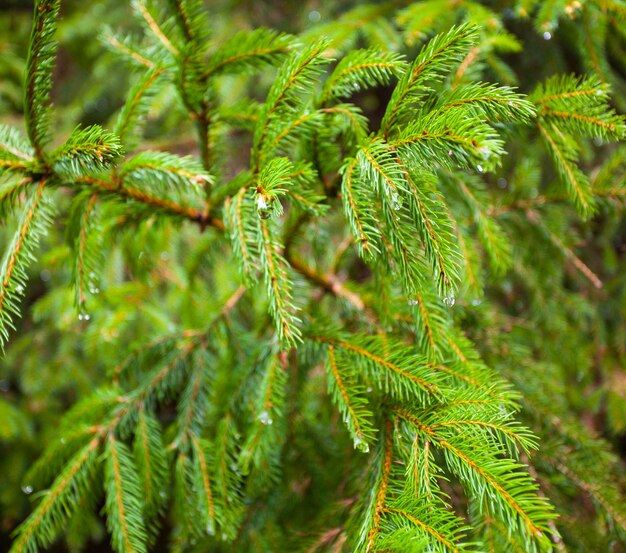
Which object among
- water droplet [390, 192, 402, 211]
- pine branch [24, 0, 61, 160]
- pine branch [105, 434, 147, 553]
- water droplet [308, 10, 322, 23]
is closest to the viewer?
water droplet [390, 192, 402, 211]

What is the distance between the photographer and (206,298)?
1976 millimetres

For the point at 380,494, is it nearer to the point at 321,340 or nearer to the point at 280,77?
the point at 321,340

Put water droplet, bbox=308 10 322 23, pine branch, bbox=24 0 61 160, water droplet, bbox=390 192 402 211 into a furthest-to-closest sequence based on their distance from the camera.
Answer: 1. water droplet, bbox=308 10 322 23
2. pine branch, bbox=24 0 61 160
3. water droplet, bbox=390 192 402 211

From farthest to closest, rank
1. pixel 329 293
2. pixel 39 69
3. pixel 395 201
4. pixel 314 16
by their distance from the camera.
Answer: pixel 314 16 → pixel 329 293 → pixel 39 69 → pixel 395 201

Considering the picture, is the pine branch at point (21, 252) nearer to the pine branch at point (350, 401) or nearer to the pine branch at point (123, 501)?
the pine branch at point (123, 501)

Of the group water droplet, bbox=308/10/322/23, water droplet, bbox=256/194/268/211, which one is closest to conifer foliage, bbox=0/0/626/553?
water droplet, bbox=256/194/268/211

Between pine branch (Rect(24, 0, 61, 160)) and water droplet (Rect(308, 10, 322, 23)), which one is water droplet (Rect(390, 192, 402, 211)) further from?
water droplet (Rect(308, 10, 322, 23))

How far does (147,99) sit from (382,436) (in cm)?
90

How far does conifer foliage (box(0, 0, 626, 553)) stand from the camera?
0.81m

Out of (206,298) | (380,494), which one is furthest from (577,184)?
(206,298)

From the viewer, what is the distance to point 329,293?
4.72 ft

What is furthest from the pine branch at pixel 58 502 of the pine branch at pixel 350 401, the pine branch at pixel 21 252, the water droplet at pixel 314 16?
the water droplet at pixel 314 16

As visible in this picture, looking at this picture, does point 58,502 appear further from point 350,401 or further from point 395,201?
point 395,201

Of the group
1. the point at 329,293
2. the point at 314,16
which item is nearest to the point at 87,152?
the point at 329,293
